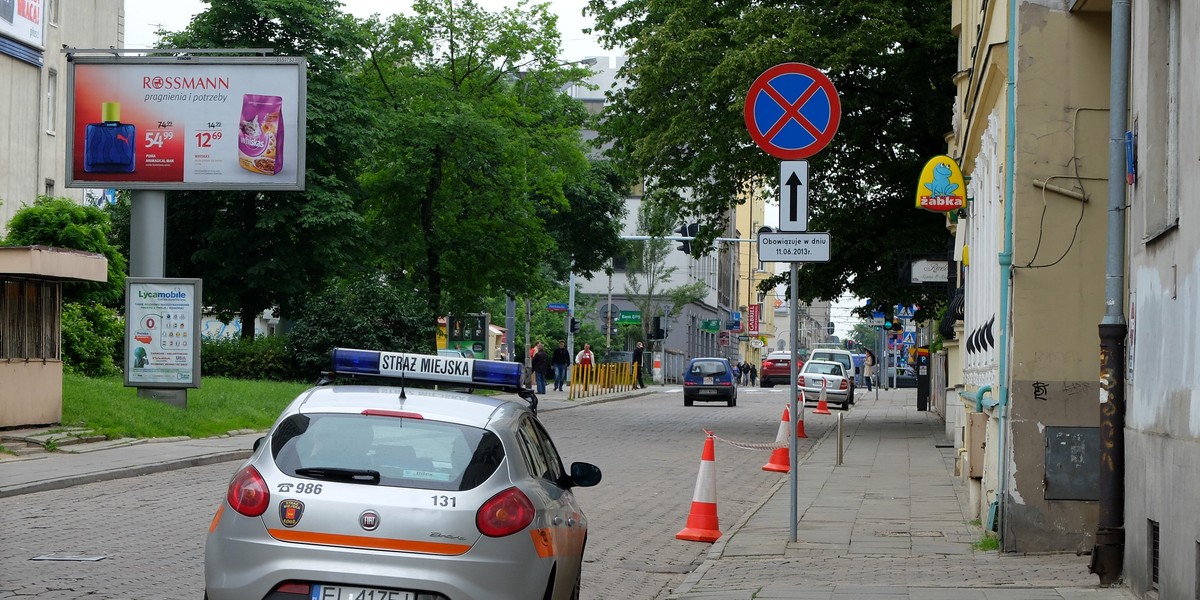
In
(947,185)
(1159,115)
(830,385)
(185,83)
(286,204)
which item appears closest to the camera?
(1159,115)

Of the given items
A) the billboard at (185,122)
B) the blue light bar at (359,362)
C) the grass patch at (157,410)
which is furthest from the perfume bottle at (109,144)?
the blue light bar at (359,362)

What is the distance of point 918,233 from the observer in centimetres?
3067

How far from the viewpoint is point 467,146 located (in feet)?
126

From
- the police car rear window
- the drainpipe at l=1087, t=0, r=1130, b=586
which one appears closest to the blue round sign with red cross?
the drainpipe at l=1087, t=0, r=1130, b=586

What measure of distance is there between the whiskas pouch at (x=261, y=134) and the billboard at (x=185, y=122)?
18 millimetres

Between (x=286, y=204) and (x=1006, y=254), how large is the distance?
3123 cm

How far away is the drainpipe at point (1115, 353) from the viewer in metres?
9.02

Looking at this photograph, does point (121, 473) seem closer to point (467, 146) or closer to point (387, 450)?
point (387, 450)

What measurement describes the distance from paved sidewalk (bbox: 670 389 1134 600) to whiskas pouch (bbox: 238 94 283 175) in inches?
467

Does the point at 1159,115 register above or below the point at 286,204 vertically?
below

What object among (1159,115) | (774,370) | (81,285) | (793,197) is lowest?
(774,370)

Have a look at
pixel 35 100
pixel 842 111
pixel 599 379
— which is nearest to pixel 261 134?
pixel 842 111

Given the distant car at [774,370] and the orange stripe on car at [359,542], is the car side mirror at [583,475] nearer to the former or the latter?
the orange stripe on car at [359,542]

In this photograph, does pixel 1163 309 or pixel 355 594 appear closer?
pixel 355 594
